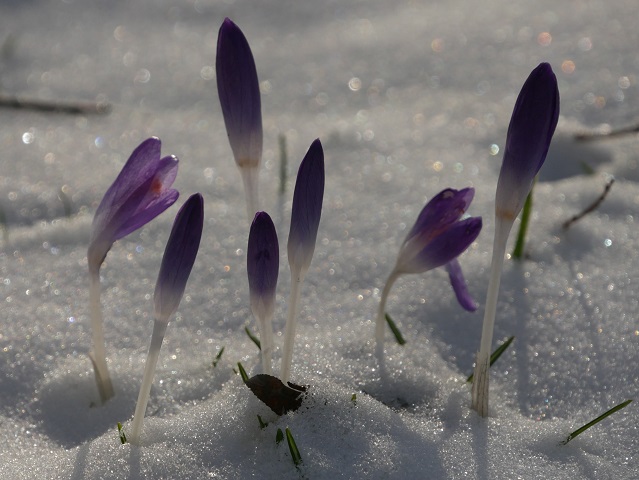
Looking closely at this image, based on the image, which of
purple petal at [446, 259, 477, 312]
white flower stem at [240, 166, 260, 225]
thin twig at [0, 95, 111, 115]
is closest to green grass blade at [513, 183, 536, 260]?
purple petal at [446, 259, 477, 312]

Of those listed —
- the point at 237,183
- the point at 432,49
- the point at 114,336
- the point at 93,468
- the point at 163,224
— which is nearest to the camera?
the point at 93,468

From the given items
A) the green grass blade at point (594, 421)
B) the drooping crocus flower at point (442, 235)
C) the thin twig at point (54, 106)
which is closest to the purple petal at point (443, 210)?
the drooping crocus flower at point (442, 235)

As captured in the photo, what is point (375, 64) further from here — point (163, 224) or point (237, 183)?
point (163, 224)

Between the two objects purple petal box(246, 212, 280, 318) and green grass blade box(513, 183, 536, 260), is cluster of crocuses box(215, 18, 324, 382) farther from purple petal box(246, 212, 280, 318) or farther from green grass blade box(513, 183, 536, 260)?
green grass blade box(513, 183, 536, 260)

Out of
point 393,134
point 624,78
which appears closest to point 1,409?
point 393,134

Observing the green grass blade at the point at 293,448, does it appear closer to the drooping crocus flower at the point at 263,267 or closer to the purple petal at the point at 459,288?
the drooping crocus flower at the point at 263,267

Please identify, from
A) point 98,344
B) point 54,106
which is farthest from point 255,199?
point 54,106
